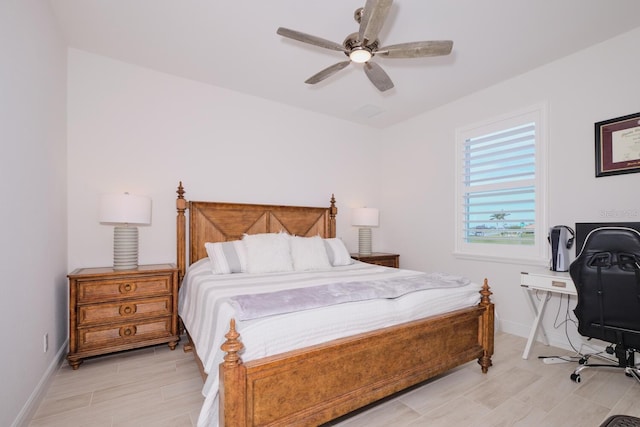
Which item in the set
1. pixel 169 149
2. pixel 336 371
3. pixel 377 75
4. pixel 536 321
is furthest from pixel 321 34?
pixel 536 321

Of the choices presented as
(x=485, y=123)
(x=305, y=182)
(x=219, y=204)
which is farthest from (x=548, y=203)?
(x=219, y=204)

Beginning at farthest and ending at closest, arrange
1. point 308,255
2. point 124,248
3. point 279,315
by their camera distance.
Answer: point 308,255
point 124,248
point 279,315

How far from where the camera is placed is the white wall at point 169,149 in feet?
9.54

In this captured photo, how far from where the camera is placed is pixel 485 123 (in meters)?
3.55

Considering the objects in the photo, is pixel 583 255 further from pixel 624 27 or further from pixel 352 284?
pixel 624 27

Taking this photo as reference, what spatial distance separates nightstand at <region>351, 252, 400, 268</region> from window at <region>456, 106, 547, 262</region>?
36.4 inches

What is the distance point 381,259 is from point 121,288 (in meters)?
3.09

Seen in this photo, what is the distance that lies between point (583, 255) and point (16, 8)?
4.01 m

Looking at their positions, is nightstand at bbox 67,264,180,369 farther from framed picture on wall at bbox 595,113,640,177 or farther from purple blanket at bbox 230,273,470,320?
framed picture on wall at bbox 595,113,640,177

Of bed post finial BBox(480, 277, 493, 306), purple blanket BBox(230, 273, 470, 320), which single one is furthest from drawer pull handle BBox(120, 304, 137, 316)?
bed post finial BBox(480, 277, 493, 306)

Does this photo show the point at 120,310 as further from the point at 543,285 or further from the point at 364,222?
the point at 543,285

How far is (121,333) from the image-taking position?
8.52ft

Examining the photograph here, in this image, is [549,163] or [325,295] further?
[549,163]

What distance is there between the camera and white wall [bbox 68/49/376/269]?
9.54ft
